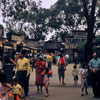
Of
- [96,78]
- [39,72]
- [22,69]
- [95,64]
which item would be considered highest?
[95,64]

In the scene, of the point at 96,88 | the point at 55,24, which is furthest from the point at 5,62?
the point at 55,24

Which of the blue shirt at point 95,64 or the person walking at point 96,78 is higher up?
Answer: the blue shirt at point 95,64

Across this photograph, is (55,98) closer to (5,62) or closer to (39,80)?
(39,80)

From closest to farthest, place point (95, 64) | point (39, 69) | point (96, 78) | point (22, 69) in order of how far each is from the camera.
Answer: point (22, 69)
point (96, 78)
point (95, 64)
point (39, 69)

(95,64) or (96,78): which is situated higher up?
(95,64)

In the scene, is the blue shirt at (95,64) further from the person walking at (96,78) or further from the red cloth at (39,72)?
the red cloth at (39,72)

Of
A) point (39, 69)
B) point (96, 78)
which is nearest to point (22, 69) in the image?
point (39, 69)

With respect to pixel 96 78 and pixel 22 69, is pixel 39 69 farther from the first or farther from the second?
pixel 96 78

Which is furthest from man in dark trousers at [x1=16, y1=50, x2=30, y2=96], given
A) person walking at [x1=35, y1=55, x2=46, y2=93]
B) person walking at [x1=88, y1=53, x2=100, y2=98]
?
person walking at [x1=88, y1=53, x2=100, y2=98]

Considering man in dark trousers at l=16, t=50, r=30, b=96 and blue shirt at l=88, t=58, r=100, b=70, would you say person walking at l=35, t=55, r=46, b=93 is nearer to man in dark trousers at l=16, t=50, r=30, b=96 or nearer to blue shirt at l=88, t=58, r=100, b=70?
man in dark trousers at l=16, t=50, r=30, b=96

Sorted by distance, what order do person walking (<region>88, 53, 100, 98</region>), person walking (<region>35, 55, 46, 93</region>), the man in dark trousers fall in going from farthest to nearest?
person walking (<region>35, 55, 46, 93</region>) < person walking (<region>88, 53, 100, 98</region>) < the man in dark trousers

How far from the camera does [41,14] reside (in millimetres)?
59312

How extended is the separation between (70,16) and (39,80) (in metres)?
33.0

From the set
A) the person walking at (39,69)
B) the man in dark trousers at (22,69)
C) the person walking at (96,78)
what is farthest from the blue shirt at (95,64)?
the man in dark trousers at (22,69)
